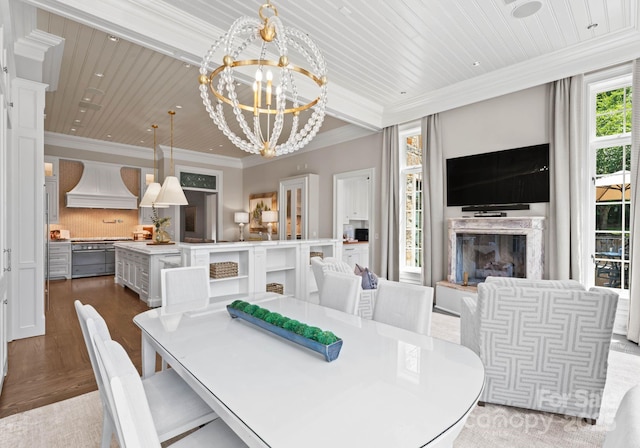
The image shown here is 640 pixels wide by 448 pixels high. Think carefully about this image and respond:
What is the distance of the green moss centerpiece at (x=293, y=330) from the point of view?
4.55ft

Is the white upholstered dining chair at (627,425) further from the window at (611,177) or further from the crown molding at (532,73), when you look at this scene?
the crown molding at (532,73)

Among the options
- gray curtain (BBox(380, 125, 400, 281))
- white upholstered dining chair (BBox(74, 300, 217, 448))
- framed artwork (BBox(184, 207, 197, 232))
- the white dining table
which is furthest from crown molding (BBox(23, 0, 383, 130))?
framed artwork (BBox(184, 207, 197, 232))

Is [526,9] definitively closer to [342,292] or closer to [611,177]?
[611,177]

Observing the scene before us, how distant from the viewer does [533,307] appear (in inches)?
81.7

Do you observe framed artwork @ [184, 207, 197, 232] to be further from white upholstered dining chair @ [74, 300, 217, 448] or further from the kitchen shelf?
white upholstered dining chair @ [74, 300, 217, 448]

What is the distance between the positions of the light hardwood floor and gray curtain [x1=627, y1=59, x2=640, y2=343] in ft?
15.9

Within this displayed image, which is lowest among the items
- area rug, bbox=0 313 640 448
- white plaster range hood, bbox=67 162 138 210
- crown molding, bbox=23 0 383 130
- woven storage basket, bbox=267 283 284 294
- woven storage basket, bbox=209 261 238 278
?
area rug, bbox=0 313 640 448

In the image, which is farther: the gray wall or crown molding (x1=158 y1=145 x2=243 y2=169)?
crown molding (x1=158 y1=145 x2=243 y2=169)

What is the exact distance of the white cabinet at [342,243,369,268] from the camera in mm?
5926

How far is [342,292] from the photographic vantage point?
2.46 meters

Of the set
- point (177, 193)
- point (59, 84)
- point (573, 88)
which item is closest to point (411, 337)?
point (573, 88)

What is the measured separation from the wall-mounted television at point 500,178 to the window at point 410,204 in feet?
2.47

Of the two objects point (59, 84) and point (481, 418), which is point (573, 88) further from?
point (59, 84)

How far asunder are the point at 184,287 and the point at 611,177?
464cm
